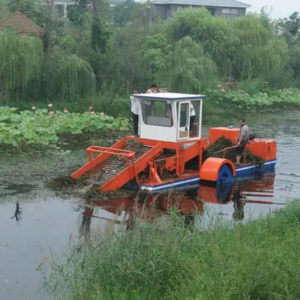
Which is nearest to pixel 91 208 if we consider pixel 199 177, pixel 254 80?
pixel 199 177

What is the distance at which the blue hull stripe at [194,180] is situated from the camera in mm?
15828

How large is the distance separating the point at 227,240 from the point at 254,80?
31.9m

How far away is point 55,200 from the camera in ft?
48.9

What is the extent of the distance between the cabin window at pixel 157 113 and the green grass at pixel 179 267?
259 inches

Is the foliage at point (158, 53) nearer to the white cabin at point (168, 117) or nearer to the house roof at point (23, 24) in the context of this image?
the house roof at point (23, 24)

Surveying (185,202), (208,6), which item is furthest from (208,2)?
(185,202)

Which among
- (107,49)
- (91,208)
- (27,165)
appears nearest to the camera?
(91,208)

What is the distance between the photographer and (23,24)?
34.8 meters

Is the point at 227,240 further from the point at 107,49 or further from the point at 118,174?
the point at 107,49

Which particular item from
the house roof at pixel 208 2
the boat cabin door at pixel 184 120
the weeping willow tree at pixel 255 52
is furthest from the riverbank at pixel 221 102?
the house roof at pixel 208 2

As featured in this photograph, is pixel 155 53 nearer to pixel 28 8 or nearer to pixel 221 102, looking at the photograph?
pixel 221 102

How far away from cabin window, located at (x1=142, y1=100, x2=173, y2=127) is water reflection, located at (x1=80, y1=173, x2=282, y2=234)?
6.13 feet

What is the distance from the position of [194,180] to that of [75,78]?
542 inches

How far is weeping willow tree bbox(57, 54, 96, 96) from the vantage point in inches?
1154
